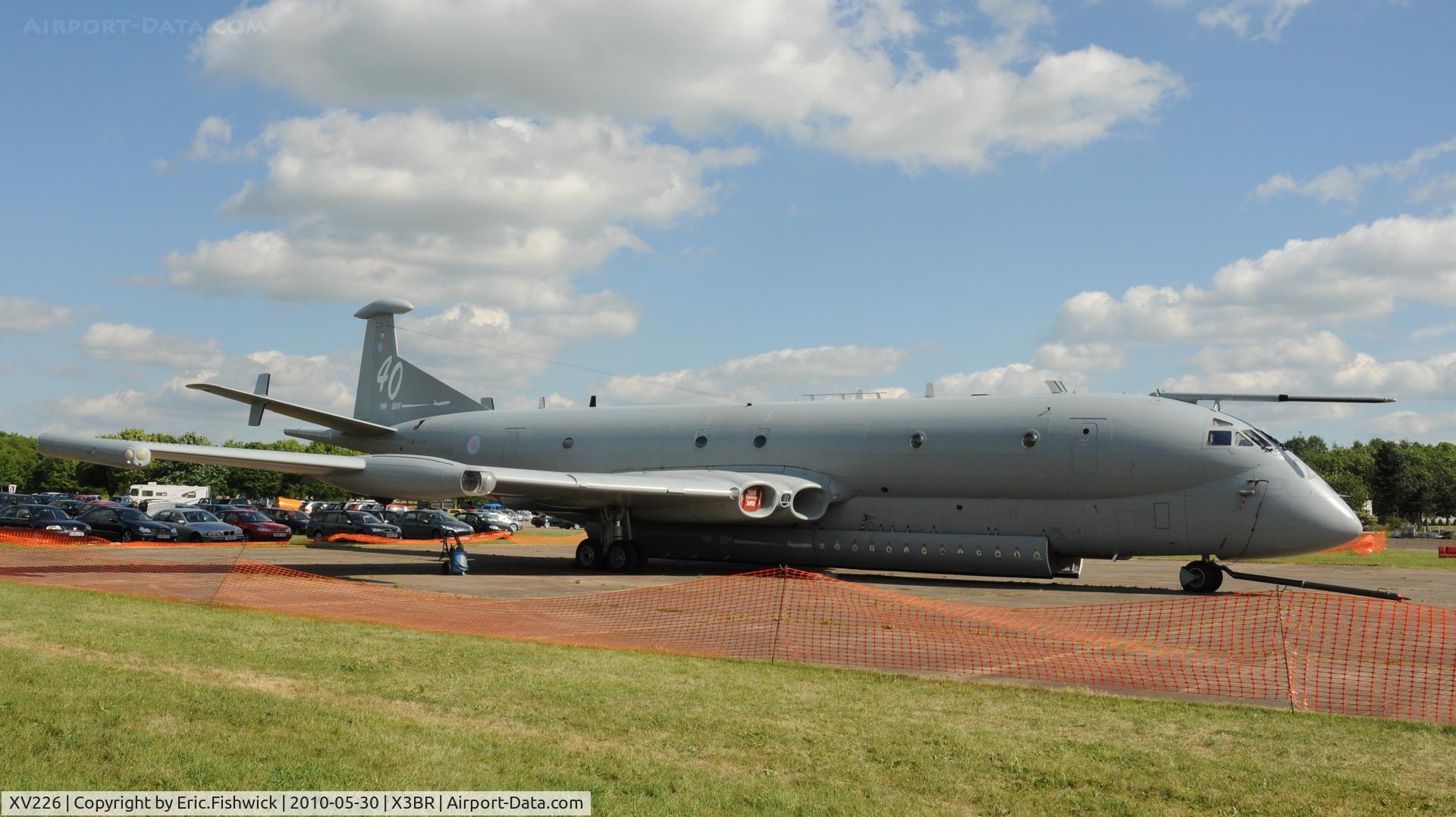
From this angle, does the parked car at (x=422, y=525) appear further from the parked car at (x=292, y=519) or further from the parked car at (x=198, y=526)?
the parked car at (x=198, y=526)

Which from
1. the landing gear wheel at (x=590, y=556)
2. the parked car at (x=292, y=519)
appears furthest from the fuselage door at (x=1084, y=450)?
the parked car at (x=292, y=519)

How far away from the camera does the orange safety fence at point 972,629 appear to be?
9.60m

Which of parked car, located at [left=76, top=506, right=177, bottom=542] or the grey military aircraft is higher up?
the grey military aircraft

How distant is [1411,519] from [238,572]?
127 meters

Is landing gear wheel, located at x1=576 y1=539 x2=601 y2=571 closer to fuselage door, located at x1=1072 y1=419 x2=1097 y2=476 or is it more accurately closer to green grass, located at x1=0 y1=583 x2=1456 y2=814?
fuselage door, located at x1=1072 y1=419 x2=1097 y2=476

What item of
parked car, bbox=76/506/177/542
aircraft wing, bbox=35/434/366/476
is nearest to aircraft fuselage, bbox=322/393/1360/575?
aircraft wing, bbox=35/434/366/476

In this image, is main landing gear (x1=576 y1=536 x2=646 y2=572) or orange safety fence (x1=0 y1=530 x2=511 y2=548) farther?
orange safety fence (x1=0 y1=530 x2=511 y2=548)

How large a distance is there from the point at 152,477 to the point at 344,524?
345 feet

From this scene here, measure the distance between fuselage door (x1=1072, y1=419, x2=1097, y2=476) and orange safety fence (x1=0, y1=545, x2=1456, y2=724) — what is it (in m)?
3.17

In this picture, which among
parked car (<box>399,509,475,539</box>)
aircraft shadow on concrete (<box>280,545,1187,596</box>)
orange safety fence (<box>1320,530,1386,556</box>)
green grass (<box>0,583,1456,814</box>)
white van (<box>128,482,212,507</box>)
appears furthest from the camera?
white van (<box>128,482,212,507</box>)

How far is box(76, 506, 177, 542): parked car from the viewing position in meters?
32.1

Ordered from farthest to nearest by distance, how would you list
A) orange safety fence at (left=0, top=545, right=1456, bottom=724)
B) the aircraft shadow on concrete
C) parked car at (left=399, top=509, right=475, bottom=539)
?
parked car at (left=399, top=509, right=475, bottom=539)
the aircraft shadow on concrete
orange safety fence at (left=0, top=545, right=1456, bottom=724)

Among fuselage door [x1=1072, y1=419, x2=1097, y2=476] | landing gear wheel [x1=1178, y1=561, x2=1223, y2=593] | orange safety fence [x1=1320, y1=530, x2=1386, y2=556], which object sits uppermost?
fuselage door [x1=1072, y1=419, x2=1097, y2=476]

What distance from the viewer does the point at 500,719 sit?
7191 mm
